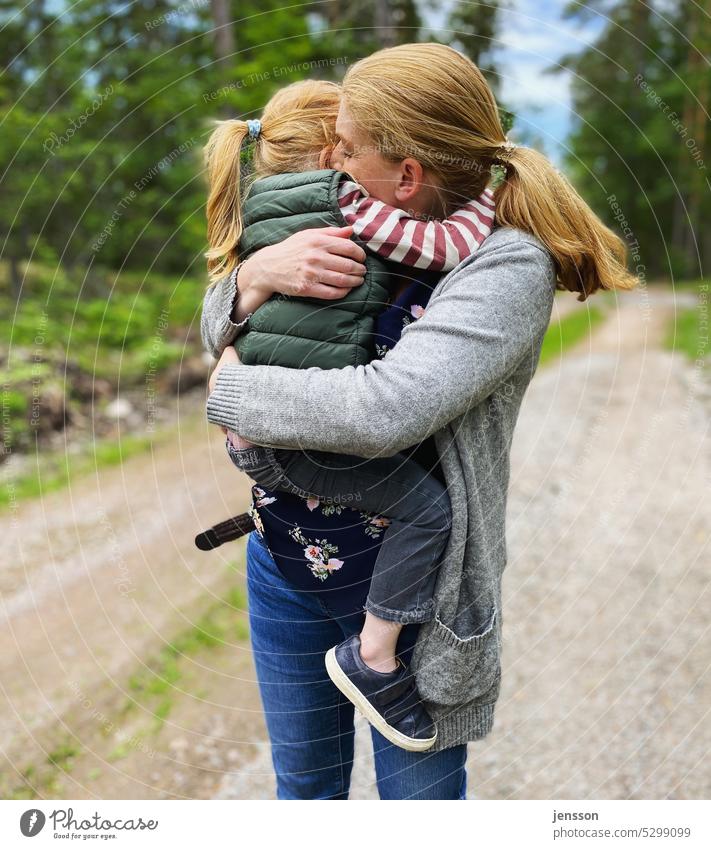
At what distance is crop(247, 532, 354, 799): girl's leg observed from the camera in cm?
170

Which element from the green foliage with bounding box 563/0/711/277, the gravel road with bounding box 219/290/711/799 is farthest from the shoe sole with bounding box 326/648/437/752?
the green foliage with bounding box 563/0/711/277

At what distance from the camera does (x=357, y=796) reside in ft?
9.72

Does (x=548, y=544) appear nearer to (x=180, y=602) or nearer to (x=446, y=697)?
(x=180, y=602)

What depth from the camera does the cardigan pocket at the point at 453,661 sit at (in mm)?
1496

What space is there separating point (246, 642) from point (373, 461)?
9.48 ft

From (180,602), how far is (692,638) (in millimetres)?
2736

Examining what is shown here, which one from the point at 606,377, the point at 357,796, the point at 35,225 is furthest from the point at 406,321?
the point at 35,225

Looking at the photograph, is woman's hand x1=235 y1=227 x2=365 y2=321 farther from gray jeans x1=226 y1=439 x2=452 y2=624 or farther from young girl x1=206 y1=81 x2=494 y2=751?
gray jeans x1=226 y1=439 x2=452 y2=624

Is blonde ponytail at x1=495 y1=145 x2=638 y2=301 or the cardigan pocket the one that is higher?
blonde ponytail at x1=495 y1=145 x2=638 y2=301

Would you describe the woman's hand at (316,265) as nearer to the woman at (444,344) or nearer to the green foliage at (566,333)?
the woman at (444,344)

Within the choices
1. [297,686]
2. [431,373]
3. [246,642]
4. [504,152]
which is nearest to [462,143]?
[504,152]

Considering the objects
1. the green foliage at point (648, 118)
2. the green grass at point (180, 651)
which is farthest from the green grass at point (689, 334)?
the green grass at point (180, 651)

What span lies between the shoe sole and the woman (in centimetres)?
5

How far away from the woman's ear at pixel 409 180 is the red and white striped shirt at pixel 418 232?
4 centimetres
